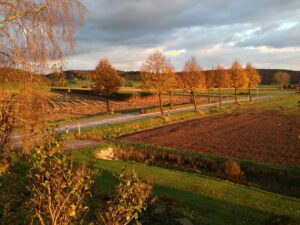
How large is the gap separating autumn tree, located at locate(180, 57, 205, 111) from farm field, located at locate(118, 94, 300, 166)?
10.1m

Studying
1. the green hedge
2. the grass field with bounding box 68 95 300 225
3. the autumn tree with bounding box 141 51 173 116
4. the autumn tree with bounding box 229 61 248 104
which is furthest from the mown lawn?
the autumn tree with bounding box 229 61 248 104

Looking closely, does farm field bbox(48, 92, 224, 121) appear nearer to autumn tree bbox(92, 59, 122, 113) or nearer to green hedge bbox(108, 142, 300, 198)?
autumn tree bbox(92, 59, 122, 113)

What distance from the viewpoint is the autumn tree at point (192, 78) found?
3934 cm

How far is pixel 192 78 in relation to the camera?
129 feet

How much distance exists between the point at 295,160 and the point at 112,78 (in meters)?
29.6

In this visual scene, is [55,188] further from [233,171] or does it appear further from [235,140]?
[235,140]

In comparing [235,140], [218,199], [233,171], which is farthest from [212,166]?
[235,140]

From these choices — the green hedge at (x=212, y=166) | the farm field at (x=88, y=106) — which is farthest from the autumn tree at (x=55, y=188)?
the farm field at (x=88, y=106)

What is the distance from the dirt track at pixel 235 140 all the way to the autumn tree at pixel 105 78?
51.2 feet

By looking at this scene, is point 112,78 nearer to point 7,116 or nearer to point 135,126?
point 135,126

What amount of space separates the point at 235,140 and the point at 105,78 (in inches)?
955

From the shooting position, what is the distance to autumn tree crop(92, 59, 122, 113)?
3912 centimetres

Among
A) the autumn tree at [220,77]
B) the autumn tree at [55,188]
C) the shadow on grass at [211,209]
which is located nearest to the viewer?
the autumn tree at [55,188]

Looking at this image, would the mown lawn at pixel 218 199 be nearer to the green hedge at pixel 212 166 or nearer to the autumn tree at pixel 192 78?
the green hedge at pixel 212 166
